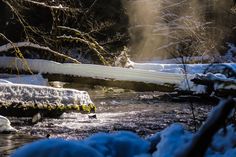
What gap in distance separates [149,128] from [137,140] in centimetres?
779

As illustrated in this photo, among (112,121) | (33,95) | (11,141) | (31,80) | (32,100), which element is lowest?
(11,141)

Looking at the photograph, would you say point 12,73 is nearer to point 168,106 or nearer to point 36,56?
point 36,56

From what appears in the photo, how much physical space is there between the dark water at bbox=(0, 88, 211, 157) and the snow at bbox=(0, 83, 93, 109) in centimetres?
43

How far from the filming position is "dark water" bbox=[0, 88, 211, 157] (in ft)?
35.1

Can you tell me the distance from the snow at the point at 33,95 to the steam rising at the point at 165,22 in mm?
26455

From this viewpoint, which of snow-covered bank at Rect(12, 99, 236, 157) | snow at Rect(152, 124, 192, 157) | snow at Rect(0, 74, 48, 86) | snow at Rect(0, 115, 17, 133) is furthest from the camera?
snow at Rect(0, 74, 48, 86)

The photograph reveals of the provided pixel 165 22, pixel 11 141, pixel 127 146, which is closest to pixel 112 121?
pixel 11 141

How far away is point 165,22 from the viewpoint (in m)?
45.7

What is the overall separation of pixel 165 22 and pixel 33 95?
110ft

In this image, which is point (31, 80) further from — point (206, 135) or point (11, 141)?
point (206, 135)

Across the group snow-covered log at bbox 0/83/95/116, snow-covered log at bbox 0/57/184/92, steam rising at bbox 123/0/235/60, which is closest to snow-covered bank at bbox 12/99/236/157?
snow-covered log at bbox 0/83/95/116

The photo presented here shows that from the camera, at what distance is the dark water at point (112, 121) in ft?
35.1

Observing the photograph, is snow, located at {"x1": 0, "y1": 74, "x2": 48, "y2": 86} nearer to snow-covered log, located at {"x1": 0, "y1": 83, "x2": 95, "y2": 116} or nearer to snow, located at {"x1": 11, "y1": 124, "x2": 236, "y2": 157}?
snow-covered log, located at {"x1": 0, "y1": 83, "x2": 95, "y2": 116}

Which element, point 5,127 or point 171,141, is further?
point 5,127
